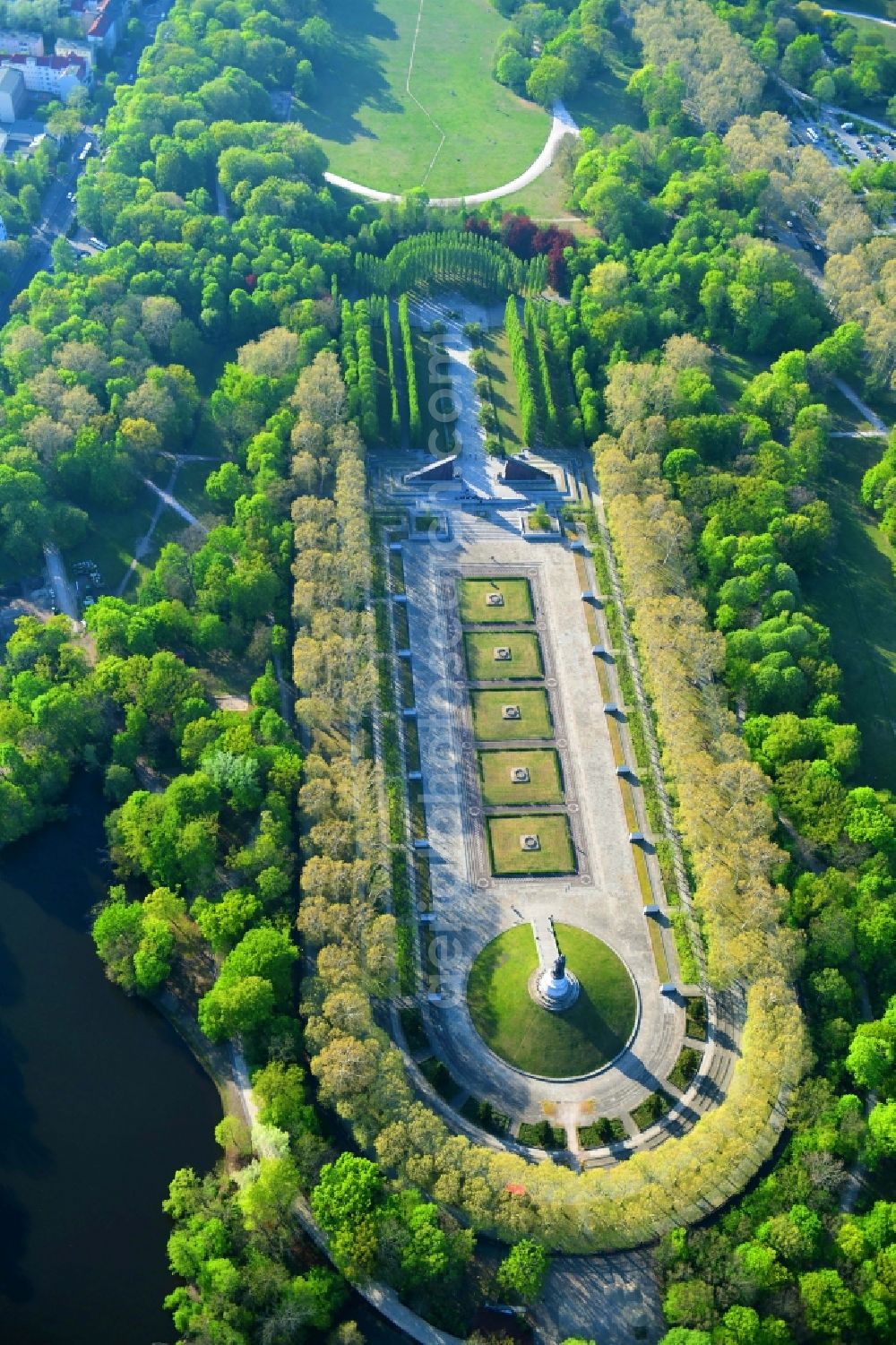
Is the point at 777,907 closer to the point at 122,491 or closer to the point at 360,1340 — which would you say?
the point at 360,1340

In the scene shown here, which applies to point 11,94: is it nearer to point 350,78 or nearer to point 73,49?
point 73,49

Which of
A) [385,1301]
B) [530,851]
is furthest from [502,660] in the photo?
[385,1301]

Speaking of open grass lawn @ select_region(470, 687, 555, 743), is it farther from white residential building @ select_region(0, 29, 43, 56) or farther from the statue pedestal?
white residential building @ select_region(0, 29, 43, 56)

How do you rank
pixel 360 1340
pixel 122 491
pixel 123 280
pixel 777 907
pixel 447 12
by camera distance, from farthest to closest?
pixel 447 12 → pixel 123 280 → pixel 122 491 → pixel 777 907 → pixel 360 1340

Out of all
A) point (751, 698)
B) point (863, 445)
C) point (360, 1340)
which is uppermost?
point (863, 445)

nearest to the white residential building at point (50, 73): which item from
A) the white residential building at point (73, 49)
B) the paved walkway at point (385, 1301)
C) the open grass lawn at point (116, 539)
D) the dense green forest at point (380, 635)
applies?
the white residential building at point (73, 49)

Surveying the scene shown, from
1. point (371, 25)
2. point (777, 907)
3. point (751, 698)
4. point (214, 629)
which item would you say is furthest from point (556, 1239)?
point (371, 25)
